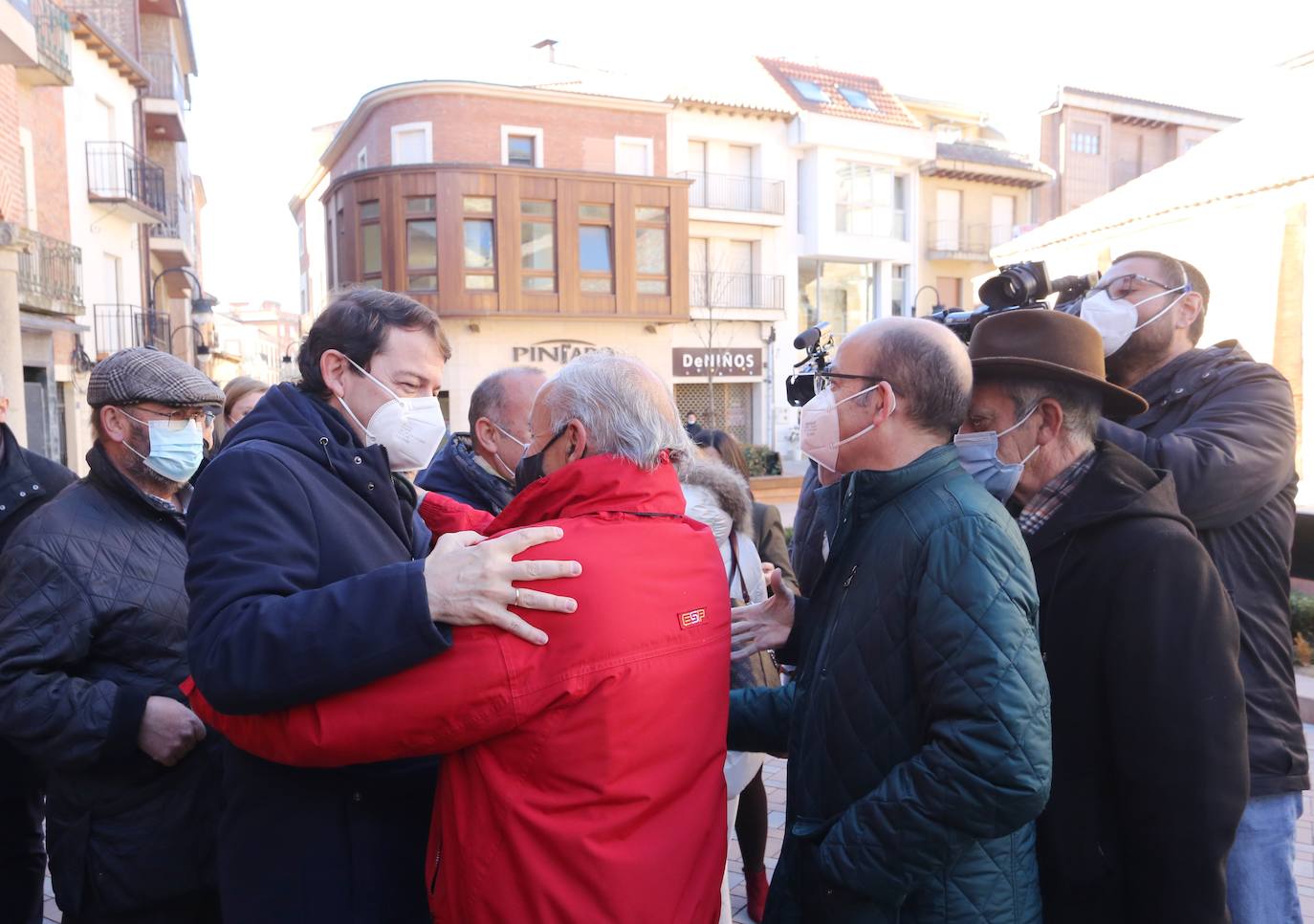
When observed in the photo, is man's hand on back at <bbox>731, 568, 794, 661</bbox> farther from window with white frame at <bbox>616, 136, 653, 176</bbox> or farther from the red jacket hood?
window with white frame at <bbox>616, 136, 653, 176</bbox>

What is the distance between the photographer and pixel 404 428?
2199 mm

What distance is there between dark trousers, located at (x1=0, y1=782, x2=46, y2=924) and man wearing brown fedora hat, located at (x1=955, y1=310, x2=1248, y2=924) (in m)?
3.09

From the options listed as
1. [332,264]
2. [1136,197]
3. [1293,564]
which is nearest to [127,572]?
[1293,564]

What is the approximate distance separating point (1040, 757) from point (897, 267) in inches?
1399

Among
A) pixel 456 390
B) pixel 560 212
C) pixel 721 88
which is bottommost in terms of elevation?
pixel 456 390

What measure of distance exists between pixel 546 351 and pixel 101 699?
27325 mm

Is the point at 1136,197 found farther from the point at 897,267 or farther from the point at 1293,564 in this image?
the point at 897,267

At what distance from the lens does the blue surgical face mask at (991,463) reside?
2287mm

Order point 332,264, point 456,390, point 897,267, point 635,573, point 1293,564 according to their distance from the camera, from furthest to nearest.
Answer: point 897,267, point 332,264, point 456,390, point 1293,564, point 635,573

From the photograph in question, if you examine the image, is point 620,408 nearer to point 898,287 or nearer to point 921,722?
point 921,722

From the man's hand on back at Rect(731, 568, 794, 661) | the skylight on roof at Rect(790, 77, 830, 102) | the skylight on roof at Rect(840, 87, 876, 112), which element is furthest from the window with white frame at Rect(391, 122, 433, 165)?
the man's hand on back at Rect(731, 568, 794, 661)

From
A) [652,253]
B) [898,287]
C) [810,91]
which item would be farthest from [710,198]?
[898,287]

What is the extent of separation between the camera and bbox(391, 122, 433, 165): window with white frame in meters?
28.8

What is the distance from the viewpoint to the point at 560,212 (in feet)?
94.1
